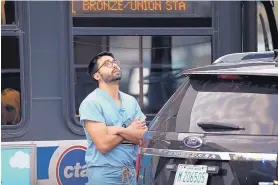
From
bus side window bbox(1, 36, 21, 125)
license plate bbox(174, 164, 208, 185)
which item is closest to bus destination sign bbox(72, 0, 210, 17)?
bus side window bbox(1, 36, 21, 125)

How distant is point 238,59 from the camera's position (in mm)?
5055

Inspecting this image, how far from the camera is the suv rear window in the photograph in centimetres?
404

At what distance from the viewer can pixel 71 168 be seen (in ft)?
21.5

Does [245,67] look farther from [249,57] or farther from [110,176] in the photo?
Answer: [110,176]

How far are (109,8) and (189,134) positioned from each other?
2.85 meters

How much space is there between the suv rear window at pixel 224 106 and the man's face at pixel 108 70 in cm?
96

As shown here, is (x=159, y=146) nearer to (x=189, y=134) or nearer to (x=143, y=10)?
(x=189, y=134)

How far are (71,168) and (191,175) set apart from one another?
270 centimetres

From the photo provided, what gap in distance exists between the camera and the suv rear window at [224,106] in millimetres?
4037

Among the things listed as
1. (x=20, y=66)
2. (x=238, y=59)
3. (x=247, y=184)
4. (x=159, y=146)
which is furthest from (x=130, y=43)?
(x=247, y=184)

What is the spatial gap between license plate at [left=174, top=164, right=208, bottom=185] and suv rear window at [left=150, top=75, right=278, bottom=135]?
249 millimetres

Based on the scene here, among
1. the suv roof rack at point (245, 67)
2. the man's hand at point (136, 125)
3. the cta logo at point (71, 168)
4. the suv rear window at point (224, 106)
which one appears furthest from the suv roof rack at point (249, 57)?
the cta logo at point (71, 168)

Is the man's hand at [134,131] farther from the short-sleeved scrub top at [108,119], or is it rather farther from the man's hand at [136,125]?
the short-sleeved scrub top at [108,119]

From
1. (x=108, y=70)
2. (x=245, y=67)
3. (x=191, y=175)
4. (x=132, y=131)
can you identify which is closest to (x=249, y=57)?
(x=245, y=67)
